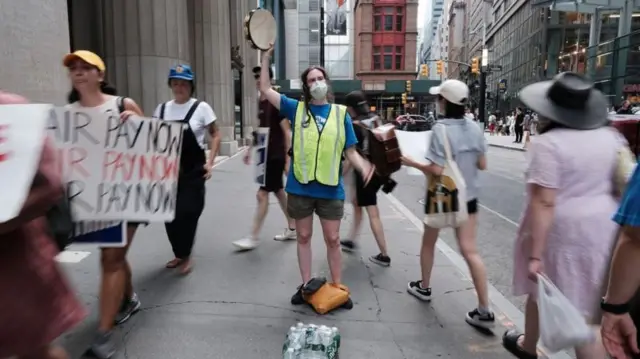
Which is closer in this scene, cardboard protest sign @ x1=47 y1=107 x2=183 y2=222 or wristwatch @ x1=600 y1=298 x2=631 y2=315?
wristwatch @ x1=600 y1=298 x2=631 y2=315

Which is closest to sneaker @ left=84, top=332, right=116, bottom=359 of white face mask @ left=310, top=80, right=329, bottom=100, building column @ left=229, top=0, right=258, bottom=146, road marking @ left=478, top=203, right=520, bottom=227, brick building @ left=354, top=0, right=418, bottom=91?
white face mask @ left=310, top=80, right=329, bottom=100

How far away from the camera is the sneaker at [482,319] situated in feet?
11.9

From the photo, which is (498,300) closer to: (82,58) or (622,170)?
(622,170)

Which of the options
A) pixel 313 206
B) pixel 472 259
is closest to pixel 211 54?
pixel 313 206

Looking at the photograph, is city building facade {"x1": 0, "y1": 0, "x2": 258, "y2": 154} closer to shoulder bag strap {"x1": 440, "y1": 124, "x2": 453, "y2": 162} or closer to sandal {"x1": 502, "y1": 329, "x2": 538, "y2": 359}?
shoulder bag strap {"x1": 440, "y1": 124, "x2": 453, "y2": 162}

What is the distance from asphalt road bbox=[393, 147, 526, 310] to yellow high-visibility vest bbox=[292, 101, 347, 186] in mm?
2112

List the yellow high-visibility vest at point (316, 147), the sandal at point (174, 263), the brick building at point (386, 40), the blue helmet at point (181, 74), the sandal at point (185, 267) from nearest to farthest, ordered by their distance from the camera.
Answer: the yellow high-visibility vest at point (316, 147)
the blue helmet at point (181, 74)
the sandal at point (185, 267)
the sandal at point (174, 263)
the brick building at point (386, 40)

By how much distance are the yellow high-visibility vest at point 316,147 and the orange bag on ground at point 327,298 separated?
0.89 metres

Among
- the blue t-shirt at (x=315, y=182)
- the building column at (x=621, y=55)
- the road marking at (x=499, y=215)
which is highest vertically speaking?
the building column at (x=621, y=55)

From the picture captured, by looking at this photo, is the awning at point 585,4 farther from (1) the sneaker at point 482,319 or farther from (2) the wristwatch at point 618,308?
(2) the wristwatch at point 618,308

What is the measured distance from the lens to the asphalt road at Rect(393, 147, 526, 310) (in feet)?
17.1

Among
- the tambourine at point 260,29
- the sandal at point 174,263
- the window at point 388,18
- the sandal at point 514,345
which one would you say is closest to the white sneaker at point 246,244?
the sandal at point 174,263

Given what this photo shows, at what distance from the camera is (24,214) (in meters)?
1.60

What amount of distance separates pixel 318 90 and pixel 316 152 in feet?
1.56
